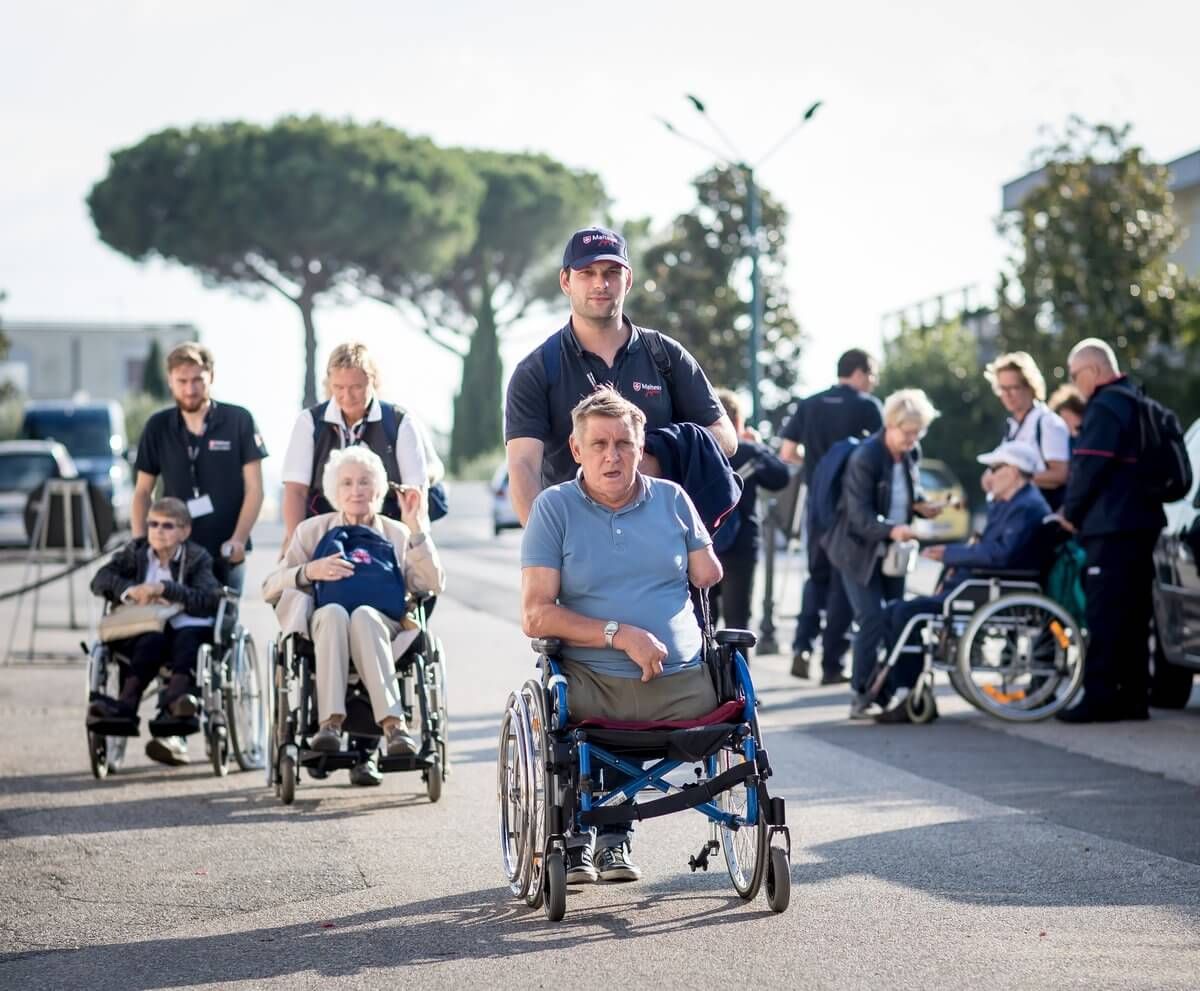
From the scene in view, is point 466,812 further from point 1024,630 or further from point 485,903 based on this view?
point 1024,630

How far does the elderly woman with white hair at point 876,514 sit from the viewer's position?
11742mm

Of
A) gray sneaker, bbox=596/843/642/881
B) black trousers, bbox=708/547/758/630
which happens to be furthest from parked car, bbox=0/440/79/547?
gray sneaker, bbox=596/843/642/881

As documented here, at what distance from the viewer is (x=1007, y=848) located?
7.32 metres

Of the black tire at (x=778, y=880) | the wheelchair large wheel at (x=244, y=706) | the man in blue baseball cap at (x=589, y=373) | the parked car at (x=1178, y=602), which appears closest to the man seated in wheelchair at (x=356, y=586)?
the wheelchair large wheel at (x=244, y=706)

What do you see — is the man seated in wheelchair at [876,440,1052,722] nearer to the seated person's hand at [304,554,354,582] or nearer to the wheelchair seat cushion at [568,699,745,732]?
the seated person's hand at [304,554,354,582]

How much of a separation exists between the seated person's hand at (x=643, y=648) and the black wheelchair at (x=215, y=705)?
3714mm

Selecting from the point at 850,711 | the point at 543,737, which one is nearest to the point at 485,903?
the point at 543,737

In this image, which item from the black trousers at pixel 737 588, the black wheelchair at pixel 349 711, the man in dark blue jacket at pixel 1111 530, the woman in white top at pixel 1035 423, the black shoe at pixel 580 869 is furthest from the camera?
the black trousers at pixel 737 588

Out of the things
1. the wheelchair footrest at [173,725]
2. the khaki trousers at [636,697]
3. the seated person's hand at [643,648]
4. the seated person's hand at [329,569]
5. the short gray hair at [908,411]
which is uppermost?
the short gray hair at [908,411]

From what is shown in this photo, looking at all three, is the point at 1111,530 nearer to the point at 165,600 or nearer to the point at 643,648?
the point at 165,600

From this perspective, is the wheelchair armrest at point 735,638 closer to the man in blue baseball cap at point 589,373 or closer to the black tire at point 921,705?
the man in blue baseball cap at point 589,373

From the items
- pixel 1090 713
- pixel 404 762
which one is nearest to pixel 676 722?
pixel 404 762

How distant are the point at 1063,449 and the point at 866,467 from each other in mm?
1211

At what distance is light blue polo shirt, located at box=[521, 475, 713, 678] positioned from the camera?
6340 millimetres
